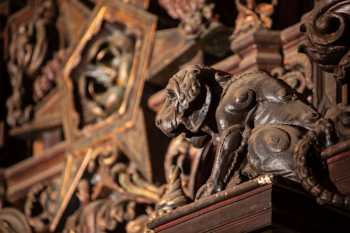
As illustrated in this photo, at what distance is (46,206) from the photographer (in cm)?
375

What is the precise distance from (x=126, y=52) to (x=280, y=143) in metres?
1.21

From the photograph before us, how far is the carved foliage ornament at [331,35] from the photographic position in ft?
8.75

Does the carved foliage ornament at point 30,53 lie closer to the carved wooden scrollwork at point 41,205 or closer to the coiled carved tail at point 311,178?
the carved wooden scrollwork at point 41,205

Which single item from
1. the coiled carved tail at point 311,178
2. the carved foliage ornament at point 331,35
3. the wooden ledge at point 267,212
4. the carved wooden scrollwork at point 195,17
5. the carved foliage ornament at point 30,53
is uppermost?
the carved foliage ornament at point 30,53

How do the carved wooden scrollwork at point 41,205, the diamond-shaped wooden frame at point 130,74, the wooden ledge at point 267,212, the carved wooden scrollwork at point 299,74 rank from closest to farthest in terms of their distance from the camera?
the wooden ledge at point 267,212 → the carved wooden scrollwork at point 299,74 → the diamond-shaped wooden frame at point 130,74 → the carved wooden scrollwork at point 41,205

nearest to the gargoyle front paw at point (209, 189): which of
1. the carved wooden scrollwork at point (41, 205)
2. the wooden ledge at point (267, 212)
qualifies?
the wooden ledge at point (267, 212)

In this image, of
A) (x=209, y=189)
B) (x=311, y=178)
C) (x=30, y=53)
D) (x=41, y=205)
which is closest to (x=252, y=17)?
(x=209, y=189)

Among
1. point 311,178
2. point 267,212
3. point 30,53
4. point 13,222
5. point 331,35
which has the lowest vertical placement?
point 267,212

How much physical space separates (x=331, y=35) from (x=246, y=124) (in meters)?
0.27

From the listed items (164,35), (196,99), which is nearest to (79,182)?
(164,35)

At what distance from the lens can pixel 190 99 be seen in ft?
8.80

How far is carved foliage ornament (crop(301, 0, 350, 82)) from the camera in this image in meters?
2.67

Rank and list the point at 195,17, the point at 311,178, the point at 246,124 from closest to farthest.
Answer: the point at 311,178, the point at 246,124, the point at 195,17

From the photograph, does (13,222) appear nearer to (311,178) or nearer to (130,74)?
(130,74)
